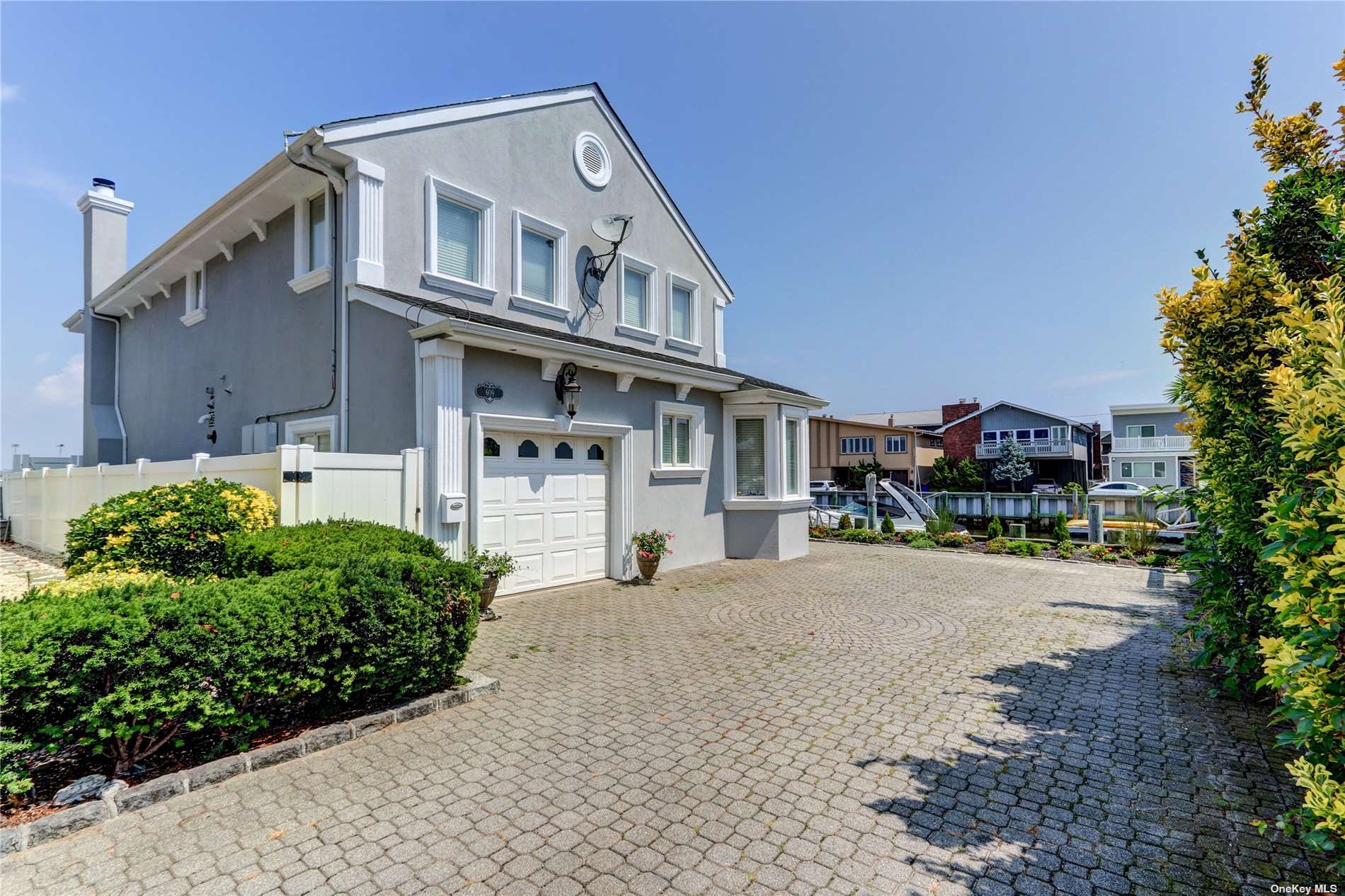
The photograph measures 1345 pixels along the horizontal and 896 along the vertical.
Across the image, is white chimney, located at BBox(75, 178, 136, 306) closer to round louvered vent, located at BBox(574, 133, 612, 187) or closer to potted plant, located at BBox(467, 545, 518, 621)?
round louvered vent, located at BBox(574, 133, 612, 187)

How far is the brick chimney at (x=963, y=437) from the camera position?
154 feet

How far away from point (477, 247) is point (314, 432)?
3.88 meters

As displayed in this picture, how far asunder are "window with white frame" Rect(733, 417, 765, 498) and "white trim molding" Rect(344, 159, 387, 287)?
23.3ft

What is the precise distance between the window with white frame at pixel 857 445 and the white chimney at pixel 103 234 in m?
41.7

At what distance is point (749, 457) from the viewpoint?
1248 centimetres

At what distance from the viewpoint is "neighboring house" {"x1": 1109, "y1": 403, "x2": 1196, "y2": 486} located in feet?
123

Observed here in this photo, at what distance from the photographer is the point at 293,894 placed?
8.62 ft

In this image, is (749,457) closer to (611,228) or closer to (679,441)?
(679,441)

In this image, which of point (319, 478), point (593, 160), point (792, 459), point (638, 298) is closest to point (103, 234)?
point (593, 160)

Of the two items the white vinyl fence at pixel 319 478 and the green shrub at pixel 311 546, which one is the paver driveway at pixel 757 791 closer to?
the green shrub at pixel 311 546

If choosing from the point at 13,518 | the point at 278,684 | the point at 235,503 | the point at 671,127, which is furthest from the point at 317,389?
the point at 13,518

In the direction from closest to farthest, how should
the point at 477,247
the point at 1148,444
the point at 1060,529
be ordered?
the point at 477,247 → the point at 1060,529 → the point at 1148,444

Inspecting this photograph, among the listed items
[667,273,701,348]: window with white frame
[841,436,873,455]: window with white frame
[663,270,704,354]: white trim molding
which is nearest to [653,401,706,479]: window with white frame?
[663,270,704,354]: white trim molding

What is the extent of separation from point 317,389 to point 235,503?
337 cm
